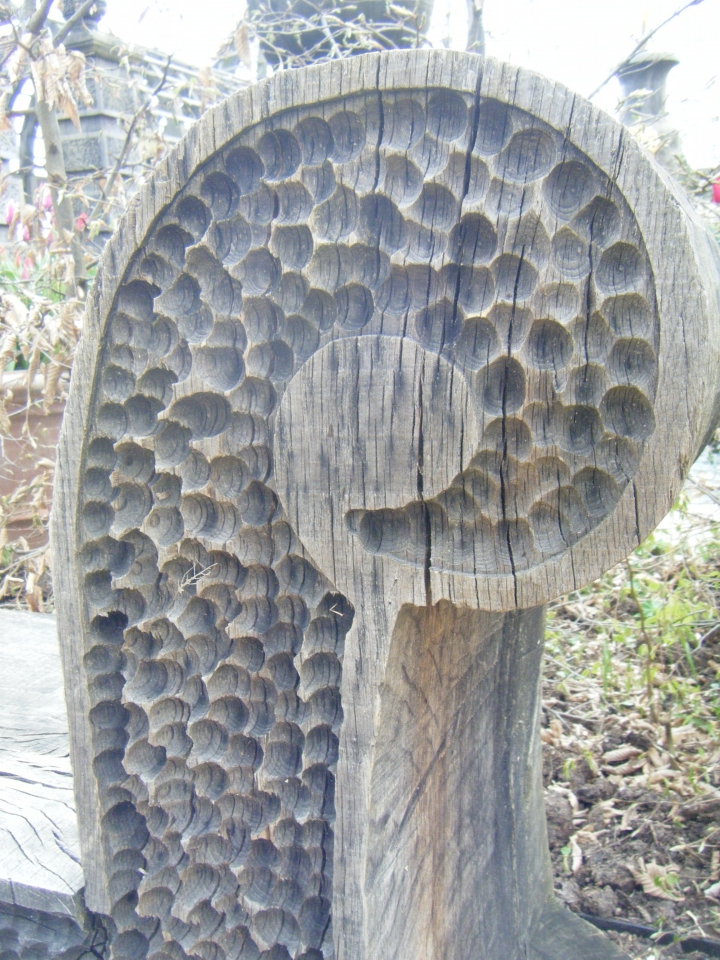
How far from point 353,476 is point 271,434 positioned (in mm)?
116

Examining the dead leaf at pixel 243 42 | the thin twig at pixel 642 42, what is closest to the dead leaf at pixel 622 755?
the thin twig at pixel 642 42

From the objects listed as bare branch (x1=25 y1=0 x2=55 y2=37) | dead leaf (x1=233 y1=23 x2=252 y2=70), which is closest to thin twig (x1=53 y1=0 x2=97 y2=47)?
bare branch (x1=25 y1=0 x2=55 y2=37)

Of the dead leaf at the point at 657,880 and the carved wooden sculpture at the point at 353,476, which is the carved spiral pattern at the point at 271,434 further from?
the dead leaf at the point at 657,880

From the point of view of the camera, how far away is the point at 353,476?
87 centimetres

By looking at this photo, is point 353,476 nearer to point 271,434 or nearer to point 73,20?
point 271,434

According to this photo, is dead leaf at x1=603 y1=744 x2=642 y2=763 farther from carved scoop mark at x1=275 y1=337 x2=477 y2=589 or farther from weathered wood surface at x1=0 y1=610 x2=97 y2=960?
carved scoop mark at x1=275 y1=337 x2=477 y2=589

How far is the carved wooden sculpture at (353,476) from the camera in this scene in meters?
0.77

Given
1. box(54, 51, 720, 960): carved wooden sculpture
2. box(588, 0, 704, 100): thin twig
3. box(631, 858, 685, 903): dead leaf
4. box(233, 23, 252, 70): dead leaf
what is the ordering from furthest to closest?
box(233, 23, 252, 70): dead leaf
box(588, 0, 704, 100): thin twig
box(631, 858, 685, 903): dead leaf
box(54, 51, 720, 960): carved wooden sculpture

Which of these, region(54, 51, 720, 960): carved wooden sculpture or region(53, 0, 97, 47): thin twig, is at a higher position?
region(53, 0, 97, 47): thin twig

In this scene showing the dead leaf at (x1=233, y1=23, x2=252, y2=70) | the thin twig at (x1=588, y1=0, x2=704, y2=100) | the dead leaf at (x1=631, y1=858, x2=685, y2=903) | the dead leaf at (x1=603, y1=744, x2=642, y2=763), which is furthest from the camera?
the dead leaf at (x1=233, y1=23, x2=252, y2=70)

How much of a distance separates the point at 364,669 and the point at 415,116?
0.60 meters

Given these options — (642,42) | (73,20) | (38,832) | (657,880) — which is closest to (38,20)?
(73,20)

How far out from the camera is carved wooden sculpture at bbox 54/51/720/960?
772 mm

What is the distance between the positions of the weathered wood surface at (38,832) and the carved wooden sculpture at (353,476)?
0.08 metres
